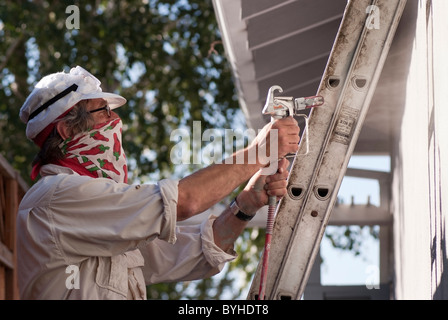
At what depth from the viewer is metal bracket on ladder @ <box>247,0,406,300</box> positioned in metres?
4.27

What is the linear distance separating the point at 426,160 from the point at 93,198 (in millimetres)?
1679

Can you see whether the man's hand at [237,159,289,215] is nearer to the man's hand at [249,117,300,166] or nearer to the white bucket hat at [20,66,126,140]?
the man's hand at [249,117,300,166]

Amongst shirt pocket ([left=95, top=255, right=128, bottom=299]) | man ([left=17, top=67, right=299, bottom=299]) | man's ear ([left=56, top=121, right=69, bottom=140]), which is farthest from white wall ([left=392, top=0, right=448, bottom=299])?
man's ear ([left=56, top=121, right=69, bottom=140])

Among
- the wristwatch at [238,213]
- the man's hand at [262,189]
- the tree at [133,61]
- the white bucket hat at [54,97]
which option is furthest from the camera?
the tree at [133,61]

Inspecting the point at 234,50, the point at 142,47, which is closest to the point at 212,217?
the point at 234,50

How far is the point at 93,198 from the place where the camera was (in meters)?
4.03

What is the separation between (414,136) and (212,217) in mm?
1351

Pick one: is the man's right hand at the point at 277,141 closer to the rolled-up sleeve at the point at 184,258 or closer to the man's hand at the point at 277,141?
the man's hand at the point at 277,141

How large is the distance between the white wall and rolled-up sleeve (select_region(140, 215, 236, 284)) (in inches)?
40.4

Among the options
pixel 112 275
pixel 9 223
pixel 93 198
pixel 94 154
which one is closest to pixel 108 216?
pixel 93 198

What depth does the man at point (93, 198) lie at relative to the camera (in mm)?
3990

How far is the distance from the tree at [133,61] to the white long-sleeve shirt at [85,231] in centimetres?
887

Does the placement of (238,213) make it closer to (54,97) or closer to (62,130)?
(62,130)

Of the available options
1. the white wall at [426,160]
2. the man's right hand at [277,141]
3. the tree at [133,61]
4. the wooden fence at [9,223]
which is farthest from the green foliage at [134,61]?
the man's right hand at [277,141]
